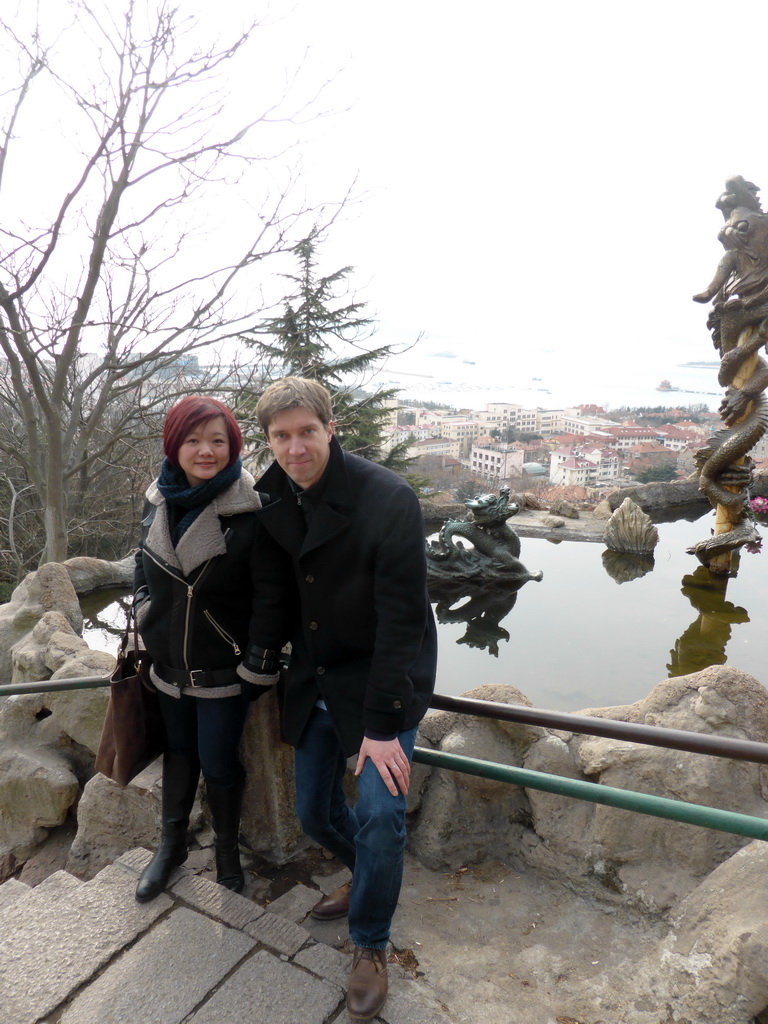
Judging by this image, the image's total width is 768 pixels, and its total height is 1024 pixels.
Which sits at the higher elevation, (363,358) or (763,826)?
(363,358)

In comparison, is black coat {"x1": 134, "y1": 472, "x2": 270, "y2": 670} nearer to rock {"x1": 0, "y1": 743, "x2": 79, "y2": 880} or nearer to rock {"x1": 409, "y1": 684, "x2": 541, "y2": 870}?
rock {"x1": 409, "y1": 684, "x2": 541, "y2": 870}

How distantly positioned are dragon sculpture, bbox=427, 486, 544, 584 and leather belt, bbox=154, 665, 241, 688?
4.55 metres

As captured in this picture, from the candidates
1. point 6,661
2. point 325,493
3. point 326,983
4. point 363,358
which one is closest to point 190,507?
point 325,493

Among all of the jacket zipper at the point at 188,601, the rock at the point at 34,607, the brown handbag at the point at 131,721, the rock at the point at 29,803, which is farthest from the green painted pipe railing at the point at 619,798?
the rock at the point at 34,607

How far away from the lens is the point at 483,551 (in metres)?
6.64

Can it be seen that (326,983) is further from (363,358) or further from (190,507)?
(363,358)

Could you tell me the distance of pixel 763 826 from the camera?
1.37m

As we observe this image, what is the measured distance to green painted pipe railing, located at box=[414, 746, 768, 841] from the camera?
140 cm

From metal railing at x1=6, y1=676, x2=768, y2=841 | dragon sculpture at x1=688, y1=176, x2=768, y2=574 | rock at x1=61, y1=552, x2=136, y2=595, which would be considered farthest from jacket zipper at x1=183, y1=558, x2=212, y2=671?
dragon sculpture at x1=688, y1=176, x2=768, y2=574

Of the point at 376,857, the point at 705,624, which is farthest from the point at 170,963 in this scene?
the point at 705,624

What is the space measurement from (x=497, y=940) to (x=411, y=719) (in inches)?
28.0

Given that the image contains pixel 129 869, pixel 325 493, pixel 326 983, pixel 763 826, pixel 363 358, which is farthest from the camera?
pixel 363 358

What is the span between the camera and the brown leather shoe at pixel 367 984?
1.55 metres

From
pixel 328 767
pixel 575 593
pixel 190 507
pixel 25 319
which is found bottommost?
pixel 575 593
